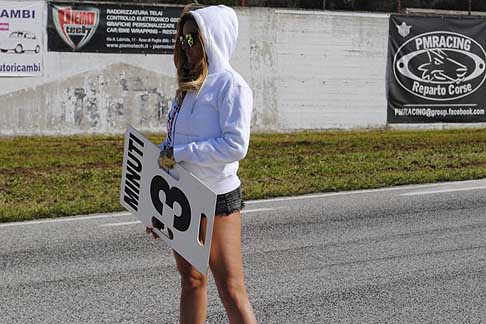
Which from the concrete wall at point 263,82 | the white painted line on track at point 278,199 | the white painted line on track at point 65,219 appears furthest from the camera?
the concrete wall at point 263,82

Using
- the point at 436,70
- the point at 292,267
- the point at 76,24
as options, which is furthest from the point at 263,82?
the point at 292,267

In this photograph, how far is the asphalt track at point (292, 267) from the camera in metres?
5.95

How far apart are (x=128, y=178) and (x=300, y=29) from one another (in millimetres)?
14628

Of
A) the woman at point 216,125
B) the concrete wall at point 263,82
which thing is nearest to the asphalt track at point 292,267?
the woman at point 216,125

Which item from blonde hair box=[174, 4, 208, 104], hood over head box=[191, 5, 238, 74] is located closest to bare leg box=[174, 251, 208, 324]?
blonde hair box=[174, 4, 208, 104]

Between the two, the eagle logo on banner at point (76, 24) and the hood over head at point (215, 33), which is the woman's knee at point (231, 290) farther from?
the eagle logo on banner at point (76, 24)

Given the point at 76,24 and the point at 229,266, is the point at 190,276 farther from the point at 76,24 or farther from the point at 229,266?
the point at 76,24

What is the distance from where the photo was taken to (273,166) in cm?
1349

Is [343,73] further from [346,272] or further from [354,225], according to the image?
[346,272]

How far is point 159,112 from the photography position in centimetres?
1773

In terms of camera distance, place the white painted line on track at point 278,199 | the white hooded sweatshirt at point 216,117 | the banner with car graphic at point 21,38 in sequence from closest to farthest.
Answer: the white hooded sweatshirt at point 216,117 < the white painted line on track at point 278,199 < the banner with car graphic at point 21,38

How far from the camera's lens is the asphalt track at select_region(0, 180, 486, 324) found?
234 inches

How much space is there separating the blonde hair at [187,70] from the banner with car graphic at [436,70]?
52.0 ft

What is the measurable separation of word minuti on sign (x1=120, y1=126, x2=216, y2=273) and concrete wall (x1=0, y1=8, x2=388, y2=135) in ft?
41.5
